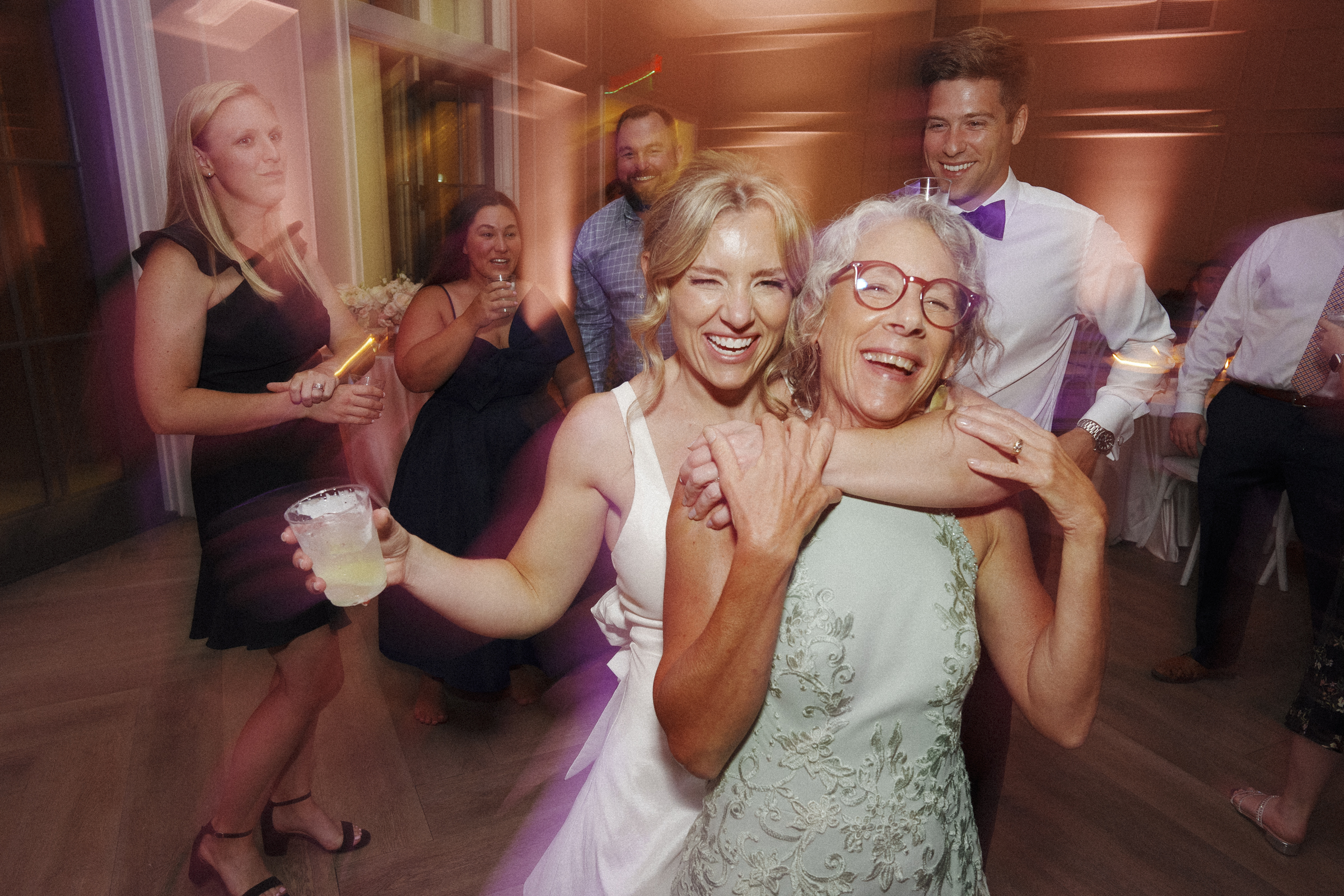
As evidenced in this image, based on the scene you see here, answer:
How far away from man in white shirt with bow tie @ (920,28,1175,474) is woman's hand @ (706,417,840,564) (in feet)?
3.07

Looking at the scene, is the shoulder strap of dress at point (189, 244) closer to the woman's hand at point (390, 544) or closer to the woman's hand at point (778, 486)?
the woman's hand at point (390, 544)

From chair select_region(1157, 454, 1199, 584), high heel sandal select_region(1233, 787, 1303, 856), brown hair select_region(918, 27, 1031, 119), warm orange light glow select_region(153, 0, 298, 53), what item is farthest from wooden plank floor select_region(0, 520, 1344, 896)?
warm orange light glow select_region(153, 0, 298, 53)

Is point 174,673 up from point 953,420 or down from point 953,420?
down

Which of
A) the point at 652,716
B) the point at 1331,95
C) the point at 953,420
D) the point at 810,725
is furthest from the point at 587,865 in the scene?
the point at 1331,95

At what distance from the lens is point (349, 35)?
173 inches

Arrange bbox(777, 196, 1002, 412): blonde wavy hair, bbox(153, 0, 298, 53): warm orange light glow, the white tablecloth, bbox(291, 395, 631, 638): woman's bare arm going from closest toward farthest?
1. bbox(777, 196, 1002, 412): blonde wavy hair
2. bbox(291, 395, 631, 638): woman's bare arm
3. bbox(153, 0, 298, 53): warm orange light glow
4. the white tablecloth

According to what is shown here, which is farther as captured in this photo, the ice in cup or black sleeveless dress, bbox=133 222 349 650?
black sleeveless dress, bbox=133 222 349 650

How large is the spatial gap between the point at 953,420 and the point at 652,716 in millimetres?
699

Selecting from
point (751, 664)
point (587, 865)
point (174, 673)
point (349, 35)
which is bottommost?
point (174, 673)

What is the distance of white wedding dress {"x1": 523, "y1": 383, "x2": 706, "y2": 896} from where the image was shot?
123cm

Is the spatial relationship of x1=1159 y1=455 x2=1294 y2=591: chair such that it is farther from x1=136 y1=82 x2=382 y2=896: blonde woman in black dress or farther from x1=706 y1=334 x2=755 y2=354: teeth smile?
x1=136 y1=82 x2=382 y2=896: blonde woman in black dress

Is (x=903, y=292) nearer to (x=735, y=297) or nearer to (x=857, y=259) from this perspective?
(x=857, y=259)

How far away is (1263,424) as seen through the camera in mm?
2482

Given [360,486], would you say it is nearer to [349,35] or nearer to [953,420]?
[953,420]
